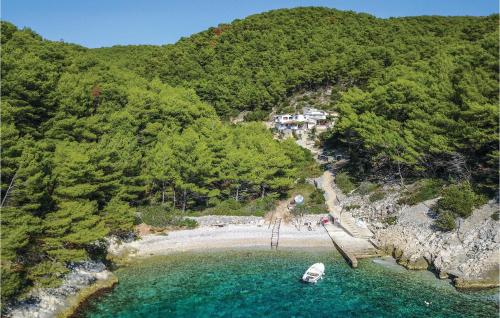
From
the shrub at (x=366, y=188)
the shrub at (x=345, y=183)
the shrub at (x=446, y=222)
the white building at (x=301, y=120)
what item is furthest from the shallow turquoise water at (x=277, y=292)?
the white building at (x=301, y=120)

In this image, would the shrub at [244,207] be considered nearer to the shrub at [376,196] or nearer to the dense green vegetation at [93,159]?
the dense green vegetation at [93,159]

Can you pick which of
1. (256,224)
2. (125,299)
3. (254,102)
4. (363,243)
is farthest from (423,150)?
(254,102)

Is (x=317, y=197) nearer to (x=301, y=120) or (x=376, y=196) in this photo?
(x=376, y=196)

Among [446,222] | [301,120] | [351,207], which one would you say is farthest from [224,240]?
[301,120]

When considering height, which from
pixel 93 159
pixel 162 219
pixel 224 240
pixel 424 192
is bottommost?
pixel 224 240

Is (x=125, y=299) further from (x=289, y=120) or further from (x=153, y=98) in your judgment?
(x=289, y=120)

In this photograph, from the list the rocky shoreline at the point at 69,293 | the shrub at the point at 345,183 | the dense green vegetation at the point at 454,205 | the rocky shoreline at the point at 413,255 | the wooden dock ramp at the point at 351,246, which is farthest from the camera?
the shrub at the point at 345,183

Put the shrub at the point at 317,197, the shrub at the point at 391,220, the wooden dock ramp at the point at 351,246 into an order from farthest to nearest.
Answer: the shrub at the point at 317,197
the shrub at the point at 391,220
the wooden dock ramp at the point at 351,246
